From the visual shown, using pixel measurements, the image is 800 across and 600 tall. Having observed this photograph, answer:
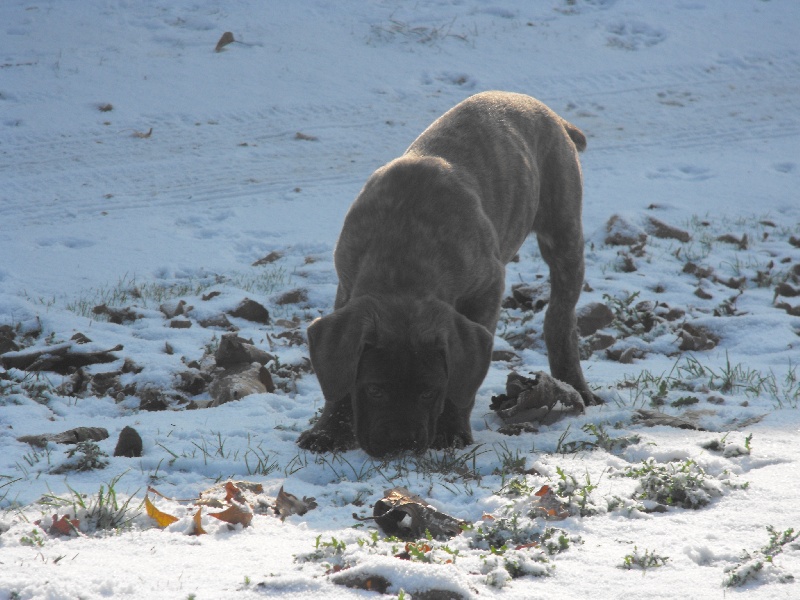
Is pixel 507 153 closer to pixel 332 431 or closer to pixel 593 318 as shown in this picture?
pixel 593 318

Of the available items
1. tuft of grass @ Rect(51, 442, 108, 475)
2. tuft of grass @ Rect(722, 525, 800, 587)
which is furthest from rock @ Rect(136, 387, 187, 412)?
→ tuft of grass @ Rect(722, 525, 800, 587)

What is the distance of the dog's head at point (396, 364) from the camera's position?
393cm

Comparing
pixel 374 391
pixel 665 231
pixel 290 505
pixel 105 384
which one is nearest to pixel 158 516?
pixel 290 505

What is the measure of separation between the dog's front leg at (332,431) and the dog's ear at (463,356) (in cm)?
56

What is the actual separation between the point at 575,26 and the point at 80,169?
30.6 feet

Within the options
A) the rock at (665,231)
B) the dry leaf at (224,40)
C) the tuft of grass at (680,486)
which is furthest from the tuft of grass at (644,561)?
the dry leaf at (224,40)

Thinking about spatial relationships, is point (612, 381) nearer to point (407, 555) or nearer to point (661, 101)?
point (407, 555)

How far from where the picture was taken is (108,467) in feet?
12.2

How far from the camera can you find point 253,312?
659 cm

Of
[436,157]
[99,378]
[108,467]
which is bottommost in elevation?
[99,378]

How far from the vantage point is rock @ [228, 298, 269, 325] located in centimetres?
658

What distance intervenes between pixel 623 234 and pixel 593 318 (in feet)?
8.07

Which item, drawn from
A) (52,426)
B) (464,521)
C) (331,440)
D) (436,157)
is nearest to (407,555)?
(464,521)

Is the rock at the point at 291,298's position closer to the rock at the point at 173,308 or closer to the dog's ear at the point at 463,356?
the rock at the point at 173,308
